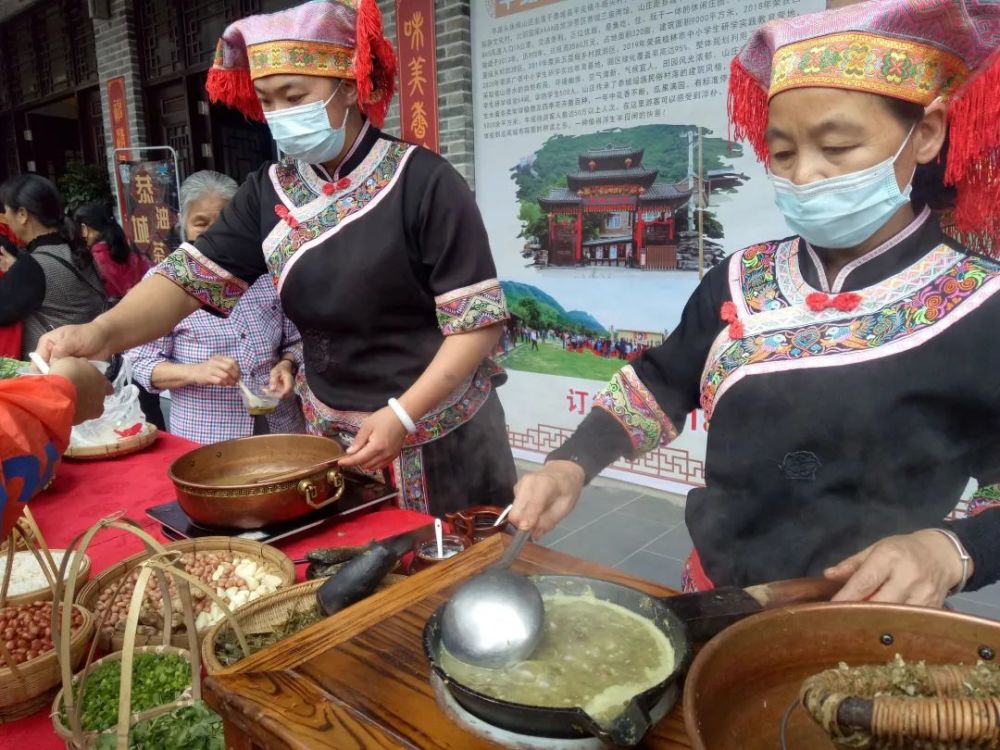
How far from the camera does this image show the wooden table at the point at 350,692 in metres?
0.93

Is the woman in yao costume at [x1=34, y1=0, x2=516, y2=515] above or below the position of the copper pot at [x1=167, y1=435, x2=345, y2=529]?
above

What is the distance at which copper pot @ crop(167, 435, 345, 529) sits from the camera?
175cm

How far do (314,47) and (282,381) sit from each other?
1322mm

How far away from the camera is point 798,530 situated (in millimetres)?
1443

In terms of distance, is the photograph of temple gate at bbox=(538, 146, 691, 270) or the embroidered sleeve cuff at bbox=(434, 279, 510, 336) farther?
the photograph of temple gate at bbox=(538, 146, 691, 270)

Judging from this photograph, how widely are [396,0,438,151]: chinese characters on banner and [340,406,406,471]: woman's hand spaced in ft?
12.3

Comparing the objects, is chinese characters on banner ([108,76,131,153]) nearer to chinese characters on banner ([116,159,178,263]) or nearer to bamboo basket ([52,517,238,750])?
chinese characters on banner ([116,159,178,263])

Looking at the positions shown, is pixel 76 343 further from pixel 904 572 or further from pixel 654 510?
pixel 654 510

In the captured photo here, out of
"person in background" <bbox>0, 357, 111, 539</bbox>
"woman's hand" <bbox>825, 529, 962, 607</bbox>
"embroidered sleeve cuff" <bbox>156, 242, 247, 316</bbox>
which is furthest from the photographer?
"embroidered sleeve cuff" <bbox>156, 242, 247, 316</bbox>

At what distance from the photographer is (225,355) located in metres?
3.02

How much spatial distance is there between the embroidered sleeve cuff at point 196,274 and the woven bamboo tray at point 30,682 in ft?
4.59

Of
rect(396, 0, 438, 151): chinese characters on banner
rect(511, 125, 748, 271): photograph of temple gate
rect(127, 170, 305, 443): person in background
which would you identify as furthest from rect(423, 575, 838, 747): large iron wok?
rect(396, 0, 438, 151): chinese characters on banner

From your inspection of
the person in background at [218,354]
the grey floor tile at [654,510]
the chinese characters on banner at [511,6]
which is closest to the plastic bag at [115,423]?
the person in background at [218,354]

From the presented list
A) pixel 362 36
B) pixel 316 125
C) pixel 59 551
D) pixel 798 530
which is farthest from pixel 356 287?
pixel 798 530
